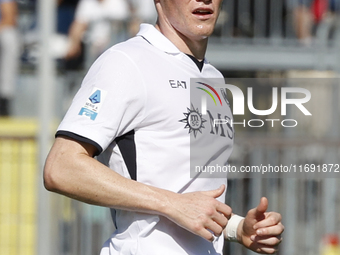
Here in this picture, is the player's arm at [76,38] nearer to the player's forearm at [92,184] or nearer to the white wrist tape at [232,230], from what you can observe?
the white wrist tape at [232,230]

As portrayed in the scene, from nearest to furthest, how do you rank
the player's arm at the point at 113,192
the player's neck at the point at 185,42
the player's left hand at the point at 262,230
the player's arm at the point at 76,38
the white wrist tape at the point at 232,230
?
the player's arm at the point at 113,192 → the player's left hand at the point at 262,230 → the player's neck at the point at 185,42 → the white wrist tape at the point at 232,230 → the player's arm at the point at 76,38

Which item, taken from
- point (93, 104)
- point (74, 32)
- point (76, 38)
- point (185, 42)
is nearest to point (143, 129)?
point (93, 104)

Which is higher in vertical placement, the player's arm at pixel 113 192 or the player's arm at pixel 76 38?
the player's arm at pixel 76 38

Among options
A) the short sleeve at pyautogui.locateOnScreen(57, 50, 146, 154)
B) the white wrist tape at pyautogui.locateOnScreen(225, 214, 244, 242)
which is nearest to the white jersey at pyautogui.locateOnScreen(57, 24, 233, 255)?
the short sleeve at pyautogui.locateOnScreen(57, 50, 146, 154)

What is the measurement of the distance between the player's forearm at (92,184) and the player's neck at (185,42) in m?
0.68

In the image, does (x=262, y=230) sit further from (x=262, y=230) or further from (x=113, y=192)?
(x=113, y=192)

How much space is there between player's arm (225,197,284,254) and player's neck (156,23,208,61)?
26.9 inches

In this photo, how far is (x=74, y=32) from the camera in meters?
7.79

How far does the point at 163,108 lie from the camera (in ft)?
7.54

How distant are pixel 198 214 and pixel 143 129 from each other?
1.20 feet

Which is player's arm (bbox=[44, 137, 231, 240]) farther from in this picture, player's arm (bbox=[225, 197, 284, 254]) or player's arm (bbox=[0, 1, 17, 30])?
player's arm (bbox=[0, 1, 17, 30])

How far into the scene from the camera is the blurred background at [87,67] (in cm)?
611

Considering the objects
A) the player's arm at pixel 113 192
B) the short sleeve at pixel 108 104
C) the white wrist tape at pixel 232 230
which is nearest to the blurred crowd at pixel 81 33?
the white wrist tape at pixel 232 230

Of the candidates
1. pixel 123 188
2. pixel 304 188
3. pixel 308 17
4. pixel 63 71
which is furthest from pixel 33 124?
pixel 123 188
